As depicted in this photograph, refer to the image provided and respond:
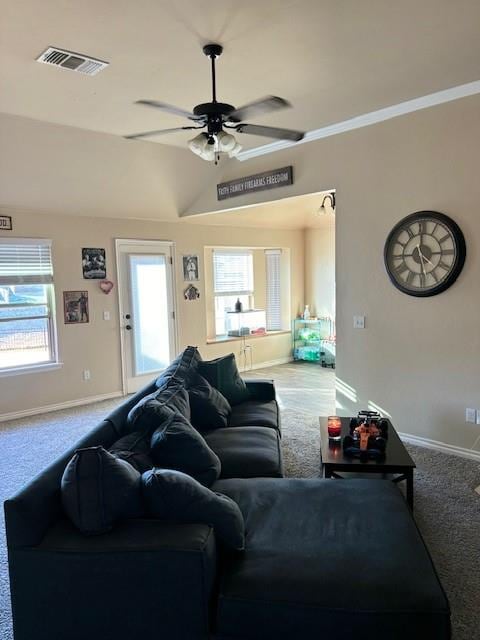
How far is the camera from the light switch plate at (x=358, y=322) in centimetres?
449

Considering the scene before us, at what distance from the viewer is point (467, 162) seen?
369 cm

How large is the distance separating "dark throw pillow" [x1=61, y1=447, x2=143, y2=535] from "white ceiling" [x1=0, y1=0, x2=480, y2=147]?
7.67 ft

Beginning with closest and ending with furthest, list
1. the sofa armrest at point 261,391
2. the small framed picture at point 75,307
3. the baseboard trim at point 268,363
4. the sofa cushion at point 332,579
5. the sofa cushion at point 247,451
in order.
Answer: the sofa cushion at point 332,579 → the sofa cushion at point 247,451 → the sofa armrest at point 261,391 → the small framed picture at point 75,307 → the baseboard trim at point 268,363

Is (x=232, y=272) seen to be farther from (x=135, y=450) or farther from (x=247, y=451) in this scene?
(x=135, y=450)

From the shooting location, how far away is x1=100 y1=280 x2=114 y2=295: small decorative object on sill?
598 centimetres

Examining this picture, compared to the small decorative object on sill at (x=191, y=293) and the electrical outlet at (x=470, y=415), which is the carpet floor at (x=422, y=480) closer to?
the electrical outlet at (x=470, y=415)

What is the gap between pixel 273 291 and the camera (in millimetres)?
8156

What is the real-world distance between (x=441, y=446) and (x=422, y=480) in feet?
2.27

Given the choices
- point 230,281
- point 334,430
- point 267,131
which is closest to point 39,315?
point 230,281

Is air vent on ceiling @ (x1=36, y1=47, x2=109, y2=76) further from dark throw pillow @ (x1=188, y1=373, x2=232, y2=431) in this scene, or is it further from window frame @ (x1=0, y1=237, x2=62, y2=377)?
window frame @ (x1=0, y1=237, x2=62, y2=377)

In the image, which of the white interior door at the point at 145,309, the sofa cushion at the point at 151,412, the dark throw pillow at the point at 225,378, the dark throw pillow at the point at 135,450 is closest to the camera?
the dark throw pillow at the point at 135,450

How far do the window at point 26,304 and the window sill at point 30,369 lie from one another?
6 cm

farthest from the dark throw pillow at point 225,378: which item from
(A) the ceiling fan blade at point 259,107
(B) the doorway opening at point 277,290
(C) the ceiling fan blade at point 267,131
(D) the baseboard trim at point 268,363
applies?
(D) the baseboard trim at point 268,363

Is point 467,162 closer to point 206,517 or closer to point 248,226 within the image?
point 206,517
